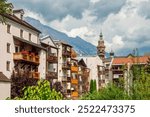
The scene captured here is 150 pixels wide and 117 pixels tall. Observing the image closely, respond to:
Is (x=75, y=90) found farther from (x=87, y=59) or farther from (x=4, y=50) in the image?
(x=4, y=50)

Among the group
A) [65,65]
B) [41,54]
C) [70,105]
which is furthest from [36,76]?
[70,105]

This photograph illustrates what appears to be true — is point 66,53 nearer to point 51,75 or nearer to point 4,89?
point 51,75

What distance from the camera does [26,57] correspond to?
157ft

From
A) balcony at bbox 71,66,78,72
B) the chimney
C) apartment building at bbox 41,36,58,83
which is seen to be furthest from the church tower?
the chimney

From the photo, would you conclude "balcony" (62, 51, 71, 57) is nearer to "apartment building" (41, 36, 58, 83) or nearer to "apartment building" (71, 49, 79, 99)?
"apartment building" (71, 49, 79, 99)

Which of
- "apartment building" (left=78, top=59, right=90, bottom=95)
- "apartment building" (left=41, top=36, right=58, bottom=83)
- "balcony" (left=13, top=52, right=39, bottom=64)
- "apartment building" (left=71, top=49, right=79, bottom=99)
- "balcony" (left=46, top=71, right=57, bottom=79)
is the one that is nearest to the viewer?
"balcony" (left=13, top=52, right=39, bottom=64)

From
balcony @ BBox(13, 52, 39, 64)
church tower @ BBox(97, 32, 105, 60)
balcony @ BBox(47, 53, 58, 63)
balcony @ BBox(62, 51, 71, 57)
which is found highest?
church tower @ BBox(97, 32, 105, 60)

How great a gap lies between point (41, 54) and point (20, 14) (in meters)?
6.22

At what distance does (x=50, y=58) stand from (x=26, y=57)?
460 inches

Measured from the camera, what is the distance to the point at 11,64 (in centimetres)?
4534

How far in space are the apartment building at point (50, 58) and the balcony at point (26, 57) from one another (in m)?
5.21

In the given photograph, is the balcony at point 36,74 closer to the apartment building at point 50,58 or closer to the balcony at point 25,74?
the balcony at point 25,74

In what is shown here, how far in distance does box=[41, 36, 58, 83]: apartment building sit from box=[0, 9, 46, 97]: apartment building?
7.46ft

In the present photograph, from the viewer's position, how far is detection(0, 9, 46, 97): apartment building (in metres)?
43.8
